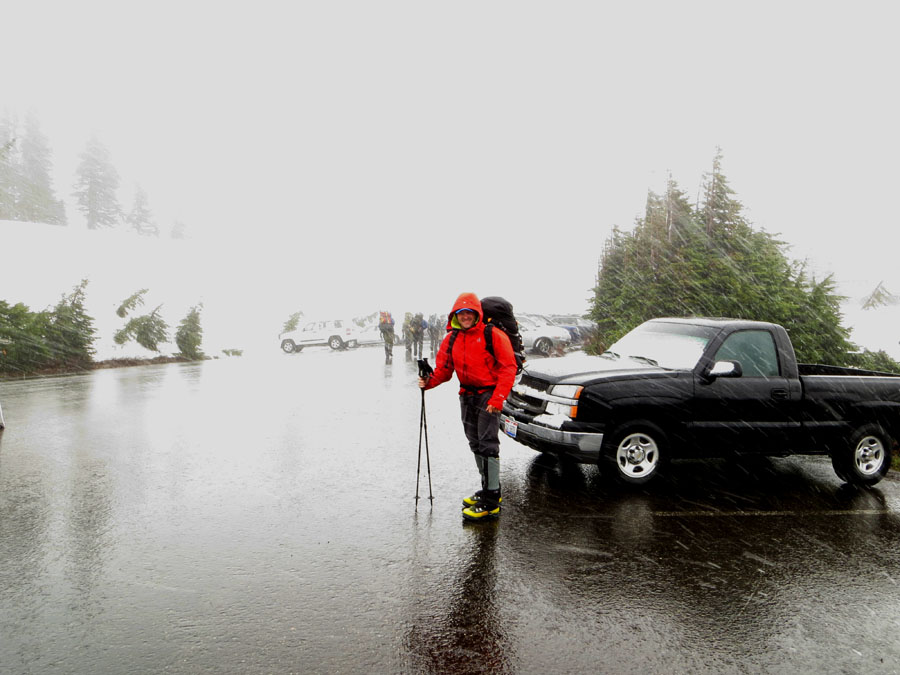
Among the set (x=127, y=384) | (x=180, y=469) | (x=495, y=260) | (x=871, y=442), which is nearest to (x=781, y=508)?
(x=871, y=442)

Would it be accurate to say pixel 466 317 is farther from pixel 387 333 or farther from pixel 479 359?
pixel 387 333

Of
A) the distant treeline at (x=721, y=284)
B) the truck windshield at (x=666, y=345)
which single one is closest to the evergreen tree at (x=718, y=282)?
the distant treeline at (x=721, y=284)

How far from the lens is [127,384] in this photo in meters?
15.5

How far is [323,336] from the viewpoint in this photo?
32656mm

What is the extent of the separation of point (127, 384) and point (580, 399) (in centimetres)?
1316

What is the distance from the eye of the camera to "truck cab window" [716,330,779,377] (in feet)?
22.7

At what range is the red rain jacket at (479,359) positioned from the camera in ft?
18.1

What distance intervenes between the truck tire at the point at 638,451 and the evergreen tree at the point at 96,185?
86.5 metres

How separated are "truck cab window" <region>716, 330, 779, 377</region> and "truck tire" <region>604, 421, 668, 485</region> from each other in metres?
1.23

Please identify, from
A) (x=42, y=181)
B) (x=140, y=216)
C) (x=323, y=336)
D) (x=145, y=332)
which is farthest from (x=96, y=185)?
(x=145, y=332)

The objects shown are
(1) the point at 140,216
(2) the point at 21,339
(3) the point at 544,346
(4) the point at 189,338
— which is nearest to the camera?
(2) the point at 21,339

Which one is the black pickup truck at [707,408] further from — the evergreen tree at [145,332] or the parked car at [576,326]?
the parked car at [576,326]

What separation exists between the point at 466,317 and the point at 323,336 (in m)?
28.0

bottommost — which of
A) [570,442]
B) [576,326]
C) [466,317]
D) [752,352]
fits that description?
[570,442]
